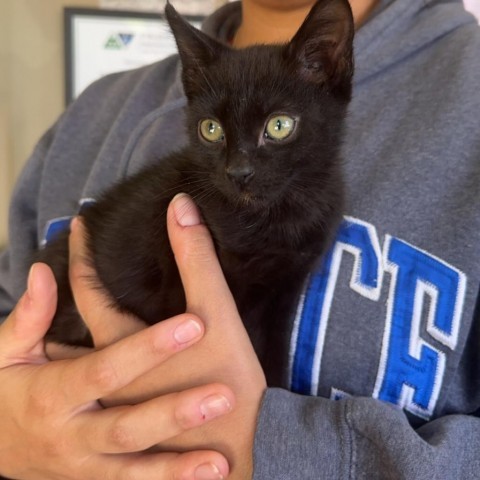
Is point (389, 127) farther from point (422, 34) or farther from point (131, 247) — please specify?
point (131, 247)

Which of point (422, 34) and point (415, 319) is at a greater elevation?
point (422, 34)

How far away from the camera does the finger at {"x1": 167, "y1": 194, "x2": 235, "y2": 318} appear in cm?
64

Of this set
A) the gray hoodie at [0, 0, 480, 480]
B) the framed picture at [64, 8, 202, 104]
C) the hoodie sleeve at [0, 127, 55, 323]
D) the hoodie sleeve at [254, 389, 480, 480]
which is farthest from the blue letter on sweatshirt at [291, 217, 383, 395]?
the framed picture at [64, 8, 202, 104]

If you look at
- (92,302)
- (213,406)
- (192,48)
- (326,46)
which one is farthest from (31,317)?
(326,46)

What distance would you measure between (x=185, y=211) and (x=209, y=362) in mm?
198

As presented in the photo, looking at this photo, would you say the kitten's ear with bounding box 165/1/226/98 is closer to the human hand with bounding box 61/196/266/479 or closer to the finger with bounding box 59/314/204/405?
the human hand with bounding box 61/196/266/479

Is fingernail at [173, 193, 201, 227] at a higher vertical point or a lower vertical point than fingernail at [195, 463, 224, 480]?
higher

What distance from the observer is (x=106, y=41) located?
170 cm

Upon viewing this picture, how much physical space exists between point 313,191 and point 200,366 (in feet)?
0.89

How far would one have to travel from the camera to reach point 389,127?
0.76m

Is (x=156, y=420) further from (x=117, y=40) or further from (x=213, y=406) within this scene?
(x=117, y=40)

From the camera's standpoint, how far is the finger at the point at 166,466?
1.84 ft

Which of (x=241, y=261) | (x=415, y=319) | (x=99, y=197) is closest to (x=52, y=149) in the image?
(x=99, y=197)

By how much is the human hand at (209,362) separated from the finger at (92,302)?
0.09 m
